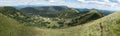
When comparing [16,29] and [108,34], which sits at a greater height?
[108,34]

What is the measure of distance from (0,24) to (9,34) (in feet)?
23.4

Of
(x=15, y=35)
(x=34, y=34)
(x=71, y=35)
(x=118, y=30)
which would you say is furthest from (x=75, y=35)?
(x=118, y=30)

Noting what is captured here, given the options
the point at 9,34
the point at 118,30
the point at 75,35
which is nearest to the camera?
the point at 118,30

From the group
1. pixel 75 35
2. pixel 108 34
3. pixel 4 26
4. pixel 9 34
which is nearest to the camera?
pixel 108 34

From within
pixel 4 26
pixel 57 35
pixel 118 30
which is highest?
pixel 118 30

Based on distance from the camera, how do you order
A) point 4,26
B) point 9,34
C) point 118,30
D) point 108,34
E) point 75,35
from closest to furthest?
point 118,30 → point 108,34 → point 9,34 → point 4,26 → point 75,35

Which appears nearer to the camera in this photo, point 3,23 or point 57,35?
point 3,23

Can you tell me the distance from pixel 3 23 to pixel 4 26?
2.38m

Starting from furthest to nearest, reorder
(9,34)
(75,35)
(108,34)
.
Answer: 1. (75,35)
2. (9,34)
3. (108,34)

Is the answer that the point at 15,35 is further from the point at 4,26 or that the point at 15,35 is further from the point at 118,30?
the point at 118,30

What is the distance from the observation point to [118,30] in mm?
52156

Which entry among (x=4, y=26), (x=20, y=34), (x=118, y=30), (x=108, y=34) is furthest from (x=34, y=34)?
(x=118, y=30)

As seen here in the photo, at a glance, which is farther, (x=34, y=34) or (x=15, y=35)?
(x=34, y=34)

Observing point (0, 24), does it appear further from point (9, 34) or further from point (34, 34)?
point (34, 34)
